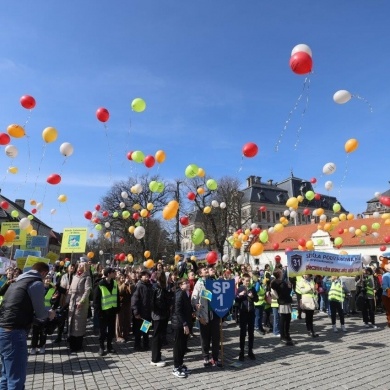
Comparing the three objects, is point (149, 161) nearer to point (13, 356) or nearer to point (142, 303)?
point (142, 303)

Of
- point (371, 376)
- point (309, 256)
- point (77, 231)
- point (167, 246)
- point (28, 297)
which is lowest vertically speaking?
point (371, 376)

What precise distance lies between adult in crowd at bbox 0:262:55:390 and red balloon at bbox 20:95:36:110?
6.84 m

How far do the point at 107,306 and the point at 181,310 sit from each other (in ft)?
6.81

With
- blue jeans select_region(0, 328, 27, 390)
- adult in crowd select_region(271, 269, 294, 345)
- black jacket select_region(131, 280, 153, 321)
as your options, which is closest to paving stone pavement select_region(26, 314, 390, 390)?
adult in crowd select_region(271, 269, 294, 345)

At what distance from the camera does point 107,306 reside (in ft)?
23.8

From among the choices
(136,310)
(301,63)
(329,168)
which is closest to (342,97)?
(301,63)

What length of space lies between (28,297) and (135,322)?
14.2ft

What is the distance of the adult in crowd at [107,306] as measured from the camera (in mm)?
7203

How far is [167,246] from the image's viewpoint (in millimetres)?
50562

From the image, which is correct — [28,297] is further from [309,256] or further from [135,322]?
[309,256]

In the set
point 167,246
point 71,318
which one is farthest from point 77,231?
point 167,246

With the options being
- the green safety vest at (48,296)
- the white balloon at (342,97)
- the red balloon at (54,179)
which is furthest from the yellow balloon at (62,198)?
the white balloon at (342,97)

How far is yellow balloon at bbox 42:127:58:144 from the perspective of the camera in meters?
9.68

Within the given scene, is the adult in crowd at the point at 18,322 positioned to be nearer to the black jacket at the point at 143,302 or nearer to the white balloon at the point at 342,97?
the black jacket at the point at 143,302
